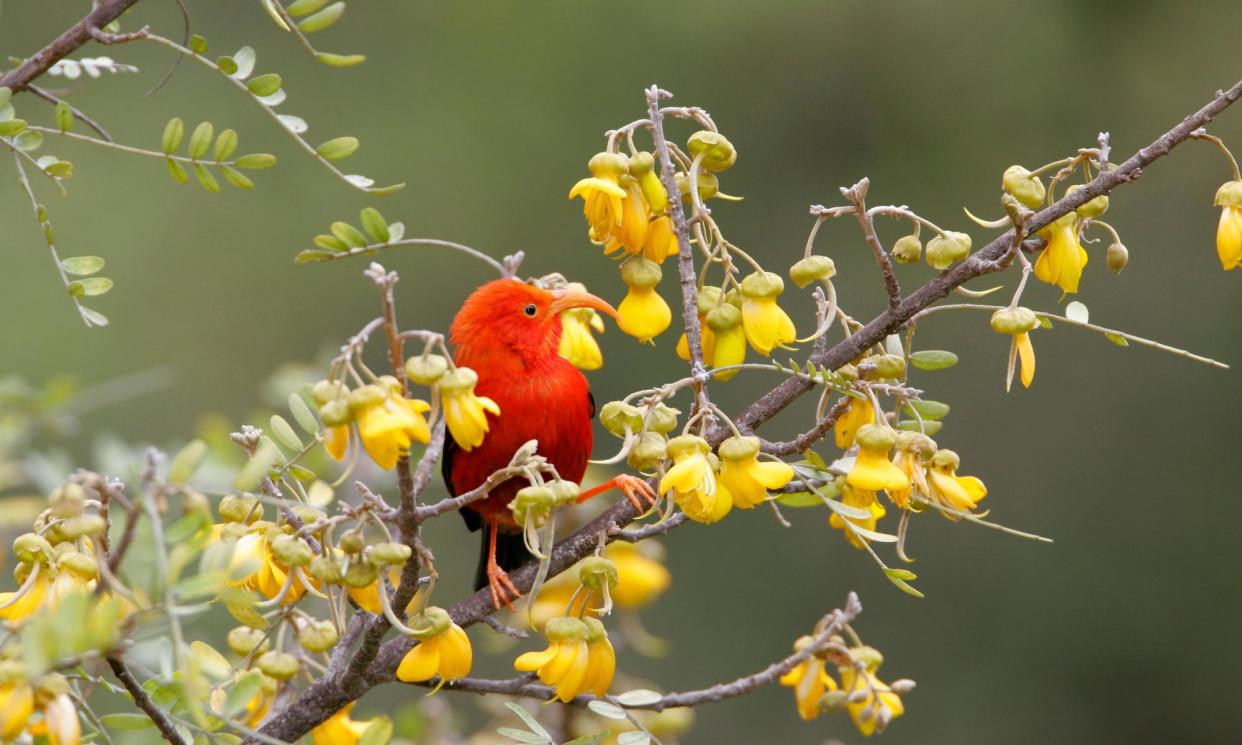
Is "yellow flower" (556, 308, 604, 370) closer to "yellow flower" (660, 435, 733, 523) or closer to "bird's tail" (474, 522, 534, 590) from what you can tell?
"yellow flower" (660, 435, 733, 523)

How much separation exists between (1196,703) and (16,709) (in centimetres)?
749

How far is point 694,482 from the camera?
1.83 meters

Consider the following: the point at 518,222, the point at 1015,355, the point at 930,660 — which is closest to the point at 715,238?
the point at 1015,355

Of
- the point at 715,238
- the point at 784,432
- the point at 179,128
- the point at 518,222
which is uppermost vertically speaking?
the point at 179,128

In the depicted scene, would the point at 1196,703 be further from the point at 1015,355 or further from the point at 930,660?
the point at 1015,355

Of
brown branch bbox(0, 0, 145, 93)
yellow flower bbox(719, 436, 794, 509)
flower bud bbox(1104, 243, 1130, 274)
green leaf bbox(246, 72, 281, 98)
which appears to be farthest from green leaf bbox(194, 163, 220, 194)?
flower bud bbox(1104, 243, 1130, 274)

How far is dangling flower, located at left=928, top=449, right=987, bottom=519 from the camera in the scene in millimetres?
1949

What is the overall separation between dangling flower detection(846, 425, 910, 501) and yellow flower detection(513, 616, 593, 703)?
0.43m

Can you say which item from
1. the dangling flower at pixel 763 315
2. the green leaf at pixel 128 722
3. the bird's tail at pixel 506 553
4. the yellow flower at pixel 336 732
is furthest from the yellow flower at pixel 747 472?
the bird's tail at pixel 506 553

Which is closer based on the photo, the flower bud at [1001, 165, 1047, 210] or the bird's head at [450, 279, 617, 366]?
the flower bud at [1001, 165, 1047, 210]

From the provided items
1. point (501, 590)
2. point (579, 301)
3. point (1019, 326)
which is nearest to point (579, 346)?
point (579, 301)

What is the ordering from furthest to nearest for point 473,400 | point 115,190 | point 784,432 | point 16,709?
point 115,190
point 784,432
point 473,400
point 16,709

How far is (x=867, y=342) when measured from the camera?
203 centimetres

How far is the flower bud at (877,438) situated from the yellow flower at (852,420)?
141 millimetres
